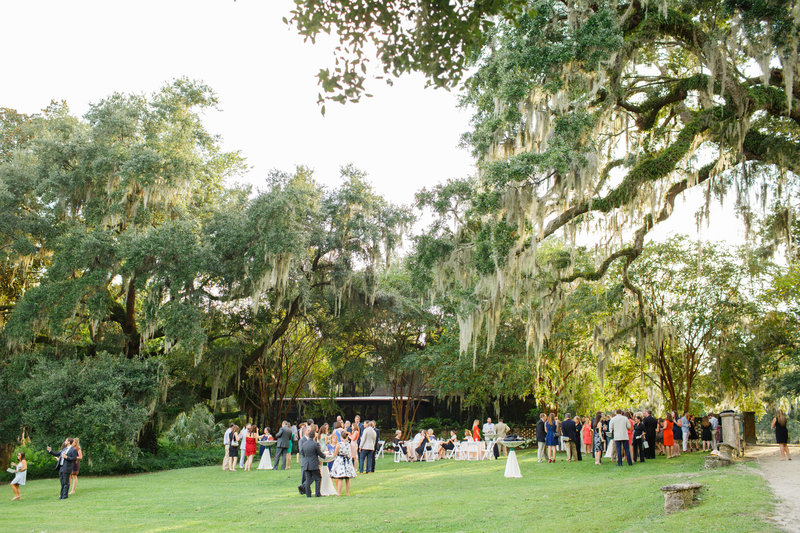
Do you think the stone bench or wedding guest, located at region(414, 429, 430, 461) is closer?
the stone bench

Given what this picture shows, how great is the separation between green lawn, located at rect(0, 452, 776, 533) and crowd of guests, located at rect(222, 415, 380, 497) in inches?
18.9

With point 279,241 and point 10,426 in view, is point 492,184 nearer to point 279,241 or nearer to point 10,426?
point 279,241

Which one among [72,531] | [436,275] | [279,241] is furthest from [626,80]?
[72,531]

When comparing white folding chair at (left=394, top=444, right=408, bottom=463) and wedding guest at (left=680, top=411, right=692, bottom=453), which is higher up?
wedding guest at (left=680, top=411, right=692, bottom=453)

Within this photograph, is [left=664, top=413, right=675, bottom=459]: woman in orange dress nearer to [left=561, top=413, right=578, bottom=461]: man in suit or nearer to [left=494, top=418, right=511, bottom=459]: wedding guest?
[left=561, top=413, right=578, bottom=461]: man in suit

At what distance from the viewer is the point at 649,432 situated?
15.7 m

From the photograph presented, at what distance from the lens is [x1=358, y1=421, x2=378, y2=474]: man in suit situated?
44.8ft

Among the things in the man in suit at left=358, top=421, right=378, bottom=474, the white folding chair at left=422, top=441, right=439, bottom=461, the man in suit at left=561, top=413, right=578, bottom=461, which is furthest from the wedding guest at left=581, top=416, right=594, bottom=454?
the man in suit at left=358, top=421, right=378, bottom=474

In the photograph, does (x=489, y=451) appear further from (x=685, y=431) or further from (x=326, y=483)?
(x=326, y=483)

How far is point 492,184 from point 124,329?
1552 cm

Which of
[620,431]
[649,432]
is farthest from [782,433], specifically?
[620,431]

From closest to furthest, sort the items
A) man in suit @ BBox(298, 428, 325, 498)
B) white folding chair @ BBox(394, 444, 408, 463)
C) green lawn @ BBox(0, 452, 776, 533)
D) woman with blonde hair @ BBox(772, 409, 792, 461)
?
green lawn @ BBox(0, 452, 776, 533), man in suit @ BBox(298, 428, 325, 498), woman with blonde hair @ BBox(772, 409, 792, 461), white folding chair @ BBox(394, 444, 408, 463)

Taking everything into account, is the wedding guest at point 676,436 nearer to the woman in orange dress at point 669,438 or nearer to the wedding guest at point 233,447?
the woman in orange dress at point 669,438

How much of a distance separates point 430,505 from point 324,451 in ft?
11.0
